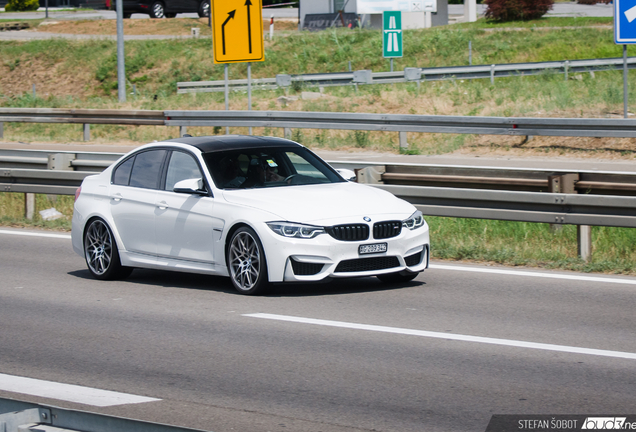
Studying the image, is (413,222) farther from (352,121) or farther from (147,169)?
(352,121)

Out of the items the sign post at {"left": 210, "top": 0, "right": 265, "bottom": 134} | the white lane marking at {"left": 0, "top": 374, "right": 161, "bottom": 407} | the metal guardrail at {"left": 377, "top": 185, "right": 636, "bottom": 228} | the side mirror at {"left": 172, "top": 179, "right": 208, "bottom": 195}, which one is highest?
the sign post at {"left": 210, "top": 0, "right": 265, "bottom": 134}

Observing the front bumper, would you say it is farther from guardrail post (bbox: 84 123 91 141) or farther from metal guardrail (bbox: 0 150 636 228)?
guardrail post (bbox: 84 123 91 141)

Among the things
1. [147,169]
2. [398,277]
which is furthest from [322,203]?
[147,169]

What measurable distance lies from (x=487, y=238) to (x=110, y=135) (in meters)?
18.5

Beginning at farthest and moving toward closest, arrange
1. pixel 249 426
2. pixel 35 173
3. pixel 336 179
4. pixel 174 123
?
pixel 174 123, pixel 35 173, pixel 336 179, pixel 249 426

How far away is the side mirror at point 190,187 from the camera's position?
30.6 ft

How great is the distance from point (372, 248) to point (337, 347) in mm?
1896

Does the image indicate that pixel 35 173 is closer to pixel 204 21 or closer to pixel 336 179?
pixel 336 179

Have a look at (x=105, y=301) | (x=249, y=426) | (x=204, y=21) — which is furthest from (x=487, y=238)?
(x=204, y=21)

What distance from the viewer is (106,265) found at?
10.3 m

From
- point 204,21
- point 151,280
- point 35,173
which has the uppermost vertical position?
point 204,21

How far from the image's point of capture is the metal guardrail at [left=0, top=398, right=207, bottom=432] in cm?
386

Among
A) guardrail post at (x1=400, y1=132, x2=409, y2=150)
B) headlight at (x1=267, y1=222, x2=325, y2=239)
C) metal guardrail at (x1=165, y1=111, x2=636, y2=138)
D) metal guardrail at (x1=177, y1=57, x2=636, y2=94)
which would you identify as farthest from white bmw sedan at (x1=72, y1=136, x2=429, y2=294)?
metal guardrail at (x1=177, y1=57, x2=636, y2=94)

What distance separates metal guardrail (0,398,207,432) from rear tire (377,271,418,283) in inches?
218
